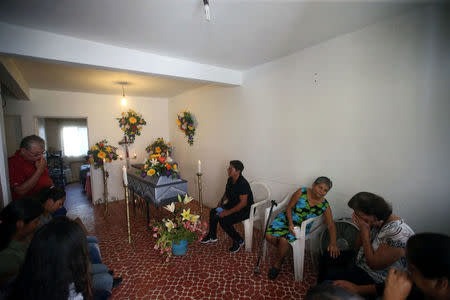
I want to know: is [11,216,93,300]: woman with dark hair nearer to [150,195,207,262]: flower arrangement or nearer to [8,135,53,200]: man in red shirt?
[150,195,207,262]: flower arrangement

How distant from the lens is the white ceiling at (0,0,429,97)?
4.75 feet

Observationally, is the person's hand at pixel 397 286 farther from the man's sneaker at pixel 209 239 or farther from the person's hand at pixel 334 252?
the man's sneaker at pixel 209 239

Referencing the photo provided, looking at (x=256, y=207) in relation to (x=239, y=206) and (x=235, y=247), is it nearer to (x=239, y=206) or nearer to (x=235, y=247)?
(x=239, y=206)

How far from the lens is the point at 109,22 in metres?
1.65

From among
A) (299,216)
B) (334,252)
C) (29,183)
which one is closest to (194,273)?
(299,216)

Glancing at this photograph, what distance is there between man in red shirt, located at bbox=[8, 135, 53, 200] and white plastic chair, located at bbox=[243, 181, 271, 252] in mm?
2263

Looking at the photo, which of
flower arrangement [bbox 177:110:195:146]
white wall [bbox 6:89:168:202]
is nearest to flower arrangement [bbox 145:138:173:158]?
white wall [bbox 6:89:168:202]

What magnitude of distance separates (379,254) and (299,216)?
92 cm

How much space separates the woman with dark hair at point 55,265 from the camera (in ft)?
2.74

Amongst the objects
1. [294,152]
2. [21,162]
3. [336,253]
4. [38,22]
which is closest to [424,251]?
[336,253]

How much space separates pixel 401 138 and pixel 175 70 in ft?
8.04

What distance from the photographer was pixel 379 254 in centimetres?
128

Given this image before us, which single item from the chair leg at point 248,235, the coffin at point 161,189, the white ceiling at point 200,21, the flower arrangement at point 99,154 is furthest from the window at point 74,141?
the chair leg at point 248,235

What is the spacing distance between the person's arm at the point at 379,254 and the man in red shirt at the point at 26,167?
289cm
